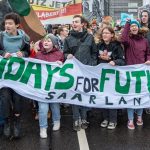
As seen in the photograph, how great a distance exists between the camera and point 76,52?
758 centimetres

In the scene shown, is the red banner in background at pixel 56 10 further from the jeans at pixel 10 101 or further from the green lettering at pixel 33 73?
the jeans at pixel 10 101

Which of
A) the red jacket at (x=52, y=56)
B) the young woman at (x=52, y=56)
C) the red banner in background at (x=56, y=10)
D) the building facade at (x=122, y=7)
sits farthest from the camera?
the building facade at (x=122, y=7)

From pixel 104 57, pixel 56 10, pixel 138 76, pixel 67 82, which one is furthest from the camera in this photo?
pixel 56 10

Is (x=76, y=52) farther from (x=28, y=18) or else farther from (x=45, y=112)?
(x=28, y=18)

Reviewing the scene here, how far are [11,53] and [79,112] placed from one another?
57.7 inches

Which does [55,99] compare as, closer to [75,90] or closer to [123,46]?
[75,90]

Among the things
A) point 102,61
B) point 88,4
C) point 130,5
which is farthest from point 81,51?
point 130,5

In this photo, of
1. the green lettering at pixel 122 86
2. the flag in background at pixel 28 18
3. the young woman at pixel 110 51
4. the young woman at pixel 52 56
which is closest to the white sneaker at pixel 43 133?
the young woman at pixel 52 56

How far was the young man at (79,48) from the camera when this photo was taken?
296 inches

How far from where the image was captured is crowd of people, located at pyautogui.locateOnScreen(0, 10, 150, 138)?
7113mm

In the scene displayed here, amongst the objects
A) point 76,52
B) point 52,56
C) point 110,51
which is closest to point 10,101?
point 52,56

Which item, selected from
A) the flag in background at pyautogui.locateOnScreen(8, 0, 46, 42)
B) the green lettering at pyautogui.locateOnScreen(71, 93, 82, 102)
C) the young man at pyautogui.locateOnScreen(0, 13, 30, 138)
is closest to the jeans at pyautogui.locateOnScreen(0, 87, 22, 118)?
the young man at pyautogui.locateOnScreen(0, 13, 30, 138)

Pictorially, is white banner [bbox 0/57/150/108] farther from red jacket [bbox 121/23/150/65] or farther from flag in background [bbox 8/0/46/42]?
flag in background [bbox 8/0/46/42]

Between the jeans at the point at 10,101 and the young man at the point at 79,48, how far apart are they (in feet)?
3.16
